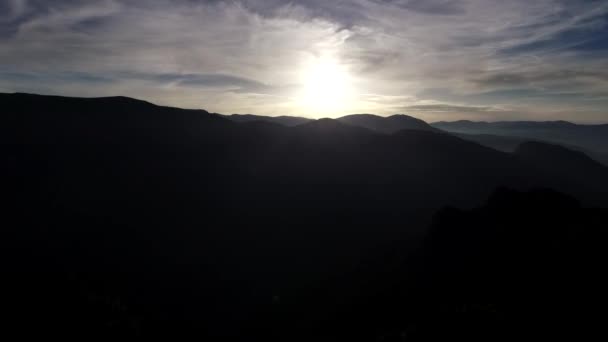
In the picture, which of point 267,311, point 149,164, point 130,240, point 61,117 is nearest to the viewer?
point 267,311

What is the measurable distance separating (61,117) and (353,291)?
66.9 m

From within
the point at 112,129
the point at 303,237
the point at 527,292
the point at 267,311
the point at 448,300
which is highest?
the point at 112,129

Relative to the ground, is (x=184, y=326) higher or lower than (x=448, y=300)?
lower

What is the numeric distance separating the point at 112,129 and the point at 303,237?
46.9 meters

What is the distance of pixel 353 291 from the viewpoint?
3531 cm

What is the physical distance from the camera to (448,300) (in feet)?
77.8

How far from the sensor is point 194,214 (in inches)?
1989

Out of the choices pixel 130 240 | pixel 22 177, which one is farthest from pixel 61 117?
pixel 130 240

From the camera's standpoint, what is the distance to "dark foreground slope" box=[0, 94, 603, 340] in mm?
32656

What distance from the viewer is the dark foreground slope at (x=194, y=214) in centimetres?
3266

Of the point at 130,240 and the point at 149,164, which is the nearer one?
the point at 130,240

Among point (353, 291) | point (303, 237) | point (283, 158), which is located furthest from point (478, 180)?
point (353, 291)

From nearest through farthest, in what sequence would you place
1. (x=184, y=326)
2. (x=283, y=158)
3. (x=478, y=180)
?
1. (x=184, y=326)
2. (x=283, y=158)
3. (x=478, y=180)

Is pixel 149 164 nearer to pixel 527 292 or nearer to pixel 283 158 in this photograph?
pixel 283 158
